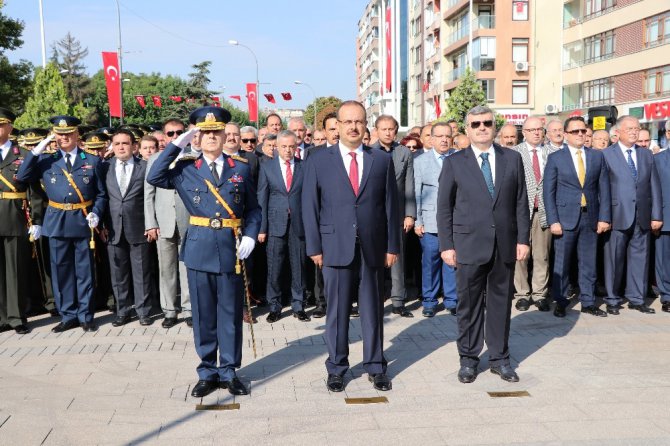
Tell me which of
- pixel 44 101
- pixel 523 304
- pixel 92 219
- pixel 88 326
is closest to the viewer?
pixel 92 219

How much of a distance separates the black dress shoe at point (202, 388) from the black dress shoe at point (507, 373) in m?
2.36

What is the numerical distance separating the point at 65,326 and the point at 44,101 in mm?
50278

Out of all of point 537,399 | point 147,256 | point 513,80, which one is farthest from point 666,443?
point 513,80

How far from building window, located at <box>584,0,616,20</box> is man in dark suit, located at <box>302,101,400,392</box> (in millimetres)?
35990

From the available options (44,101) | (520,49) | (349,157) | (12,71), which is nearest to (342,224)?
(349,157)

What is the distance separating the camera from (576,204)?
809 cm

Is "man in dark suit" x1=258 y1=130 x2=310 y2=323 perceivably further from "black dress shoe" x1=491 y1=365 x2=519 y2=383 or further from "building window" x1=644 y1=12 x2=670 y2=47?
"building window" x1=644 y1=12 x2=670 y2=47

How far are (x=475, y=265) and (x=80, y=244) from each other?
14.6 feet

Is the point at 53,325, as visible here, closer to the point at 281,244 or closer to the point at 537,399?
the point at 281,244

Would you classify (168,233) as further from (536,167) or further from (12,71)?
(12,71)

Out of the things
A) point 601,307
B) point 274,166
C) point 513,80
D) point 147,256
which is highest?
point 513,80

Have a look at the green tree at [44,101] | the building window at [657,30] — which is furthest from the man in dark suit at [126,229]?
the green tree at [44,101]

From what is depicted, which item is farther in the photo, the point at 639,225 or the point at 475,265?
the point at 639,225

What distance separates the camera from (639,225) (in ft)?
28.1
